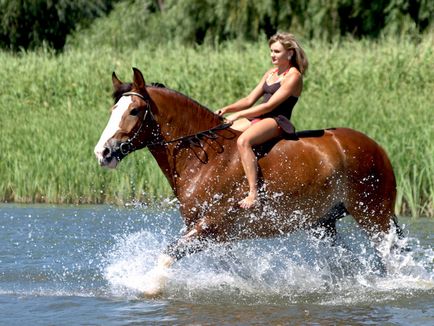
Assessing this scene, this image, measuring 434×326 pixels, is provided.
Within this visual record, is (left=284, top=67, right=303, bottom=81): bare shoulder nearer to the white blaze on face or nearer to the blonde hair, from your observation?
the blonde hair

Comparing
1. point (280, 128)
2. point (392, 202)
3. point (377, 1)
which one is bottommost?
point (392, 202)

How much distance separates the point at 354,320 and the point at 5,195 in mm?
8528

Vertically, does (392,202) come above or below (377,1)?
below

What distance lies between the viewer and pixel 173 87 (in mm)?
20453

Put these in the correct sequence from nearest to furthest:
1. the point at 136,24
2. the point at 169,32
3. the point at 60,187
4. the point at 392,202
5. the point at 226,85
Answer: the point at 392,202, the point at 60,187, the point at 226,85, the point at 169,32, the point at 136,24

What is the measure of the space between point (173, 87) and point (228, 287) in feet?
37.6

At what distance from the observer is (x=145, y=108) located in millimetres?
8523

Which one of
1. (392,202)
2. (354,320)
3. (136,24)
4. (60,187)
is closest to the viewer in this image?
(354,320)

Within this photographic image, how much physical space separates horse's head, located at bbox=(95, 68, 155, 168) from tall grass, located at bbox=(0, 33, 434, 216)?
166 inches

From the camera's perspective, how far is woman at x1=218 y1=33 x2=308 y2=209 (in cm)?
869

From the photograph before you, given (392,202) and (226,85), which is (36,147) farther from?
(392,202)

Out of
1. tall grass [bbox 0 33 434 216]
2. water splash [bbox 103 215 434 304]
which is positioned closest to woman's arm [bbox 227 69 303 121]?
water splash [bbox 103 215 434 304]

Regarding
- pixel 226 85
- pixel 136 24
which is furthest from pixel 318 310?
pixel 136 24

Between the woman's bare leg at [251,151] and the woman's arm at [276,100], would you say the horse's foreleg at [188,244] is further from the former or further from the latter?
the woman's arm at [276,100]
